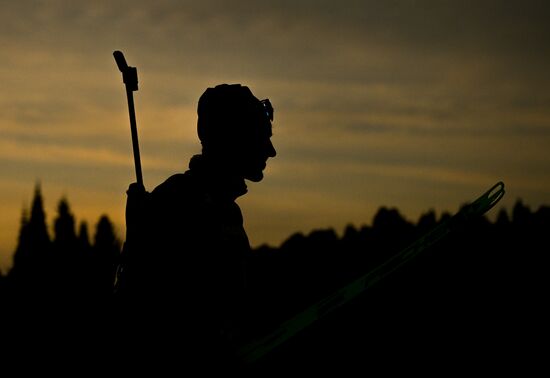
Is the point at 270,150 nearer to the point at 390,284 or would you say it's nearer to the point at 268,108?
the point at 268,108

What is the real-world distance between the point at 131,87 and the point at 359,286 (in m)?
1.97

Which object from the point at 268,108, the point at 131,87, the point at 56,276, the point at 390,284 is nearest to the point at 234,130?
the point at 268,108

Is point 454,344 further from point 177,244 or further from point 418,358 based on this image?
point 177,244

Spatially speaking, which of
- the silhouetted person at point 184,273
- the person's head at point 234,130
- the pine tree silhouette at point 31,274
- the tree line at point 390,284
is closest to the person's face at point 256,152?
the person's head at point 234,130

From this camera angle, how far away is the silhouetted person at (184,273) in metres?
6.70

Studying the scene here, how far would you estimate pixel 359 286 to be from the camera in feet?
26.0

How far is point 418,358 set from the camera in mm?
78125

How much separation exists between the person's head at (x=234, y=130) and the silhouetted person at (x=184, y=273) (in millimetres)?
365

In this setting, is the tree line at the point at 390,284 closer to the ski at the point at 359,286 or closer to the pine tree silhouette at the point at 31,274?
the pine tree silhouette at the point at 31,274

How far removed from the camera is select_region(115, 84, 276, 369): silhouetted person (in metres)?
6.70

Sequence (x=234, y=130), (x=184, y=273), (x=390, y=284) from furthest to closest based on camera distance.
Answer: (x=390, y=284), (x=234, y=130), (x=184, y=273)

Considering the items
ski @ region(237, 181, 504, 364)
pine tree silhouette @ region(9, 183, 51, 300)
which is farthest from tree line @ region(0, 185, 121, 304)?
ski @ region(237, 181, 504, 364)

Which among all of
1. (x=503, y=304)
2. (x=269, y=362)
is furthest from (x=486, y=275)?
(x=269, y=362)

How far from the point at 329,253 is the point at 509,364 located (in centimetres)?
10205
